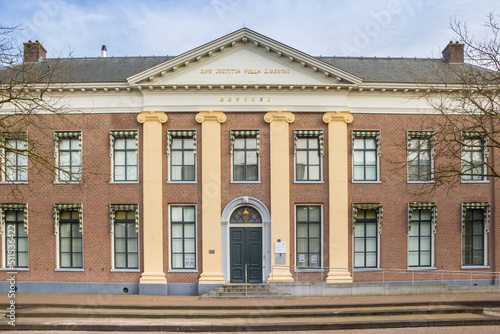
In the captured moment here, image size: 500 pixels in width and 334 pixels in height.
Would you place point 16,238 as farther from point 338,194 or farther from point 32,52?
point 338,194

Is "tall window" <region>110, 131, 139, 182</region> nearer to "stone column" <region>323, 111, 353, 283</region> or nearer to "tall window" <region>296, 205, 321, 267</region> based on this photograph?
"tall window" <region>296, 205, 321, 267</region>

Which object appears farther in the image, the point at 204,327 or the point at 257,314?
the point at 257,314

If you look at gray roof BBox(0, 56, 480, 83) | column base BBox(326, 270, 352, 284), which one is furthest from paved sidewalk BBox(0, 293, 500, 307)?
A: gray roof BBox(0, 56, 480, 83)

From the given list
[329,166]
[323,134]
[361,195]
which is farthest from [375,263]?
[323,134]

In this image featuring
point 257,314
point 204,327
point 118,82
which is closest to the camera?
point 204,327

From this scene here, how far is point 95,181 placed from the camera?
19.2m

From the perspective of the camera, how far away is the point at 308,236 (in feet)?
63.3

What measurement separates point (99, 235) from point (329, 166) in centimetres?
1066

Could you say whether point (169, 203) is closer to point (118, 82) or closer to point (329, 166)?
point (118, 82)

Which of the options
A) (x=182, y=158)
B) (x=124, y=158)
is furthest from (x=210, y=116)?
(x=124, y=158)

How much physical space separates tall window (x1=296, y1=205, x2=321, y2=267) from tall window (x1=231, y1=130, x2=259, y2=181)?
263 cm

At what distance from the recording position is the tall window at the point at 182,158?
1939 centimetres

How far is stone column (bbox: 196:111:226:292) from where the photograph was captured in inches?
738

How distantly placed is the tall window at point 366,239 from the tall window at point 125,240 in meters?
9.90
